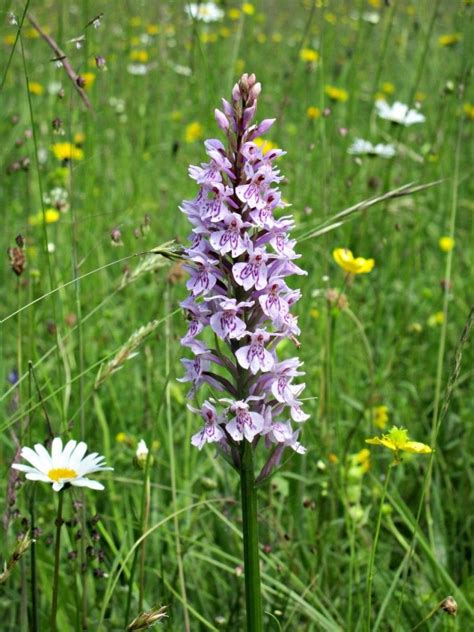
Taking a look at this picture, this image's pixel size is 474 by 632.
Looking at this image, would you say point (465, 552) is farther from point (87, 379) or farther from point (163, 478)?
point (87, 379)

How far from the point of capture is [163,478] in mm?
2568

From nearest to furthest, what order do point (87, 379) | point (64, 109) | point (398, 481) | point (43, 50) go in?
point (398, 481), point (87, 379), point (64, 109), point (43, 50)

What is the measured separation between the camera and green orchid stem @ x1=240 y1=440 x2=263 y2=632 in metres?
1.39

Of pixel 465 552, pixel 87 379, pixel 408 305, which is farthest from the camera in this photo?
pixel 408 305

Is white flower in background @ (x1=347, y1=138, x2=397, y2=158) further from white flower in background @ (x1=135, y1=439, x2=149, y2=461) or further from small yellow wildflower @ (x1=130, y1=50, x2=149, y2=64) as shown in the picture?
small yellow wildflower @ (x1=130, y1=50, x2=149, y2=64)

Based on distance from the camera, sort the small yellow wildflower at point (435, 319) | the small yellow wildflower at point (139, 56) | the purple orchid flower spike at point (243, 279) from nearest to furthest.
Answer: the purple orchid flower spike at point (243, 279), the small yellow wildflower at point (435, 319), the small yellow wildflower at point (139, 56)

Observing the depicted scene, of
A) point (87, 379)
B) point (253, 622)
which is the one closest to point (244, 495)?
point (253, 622)

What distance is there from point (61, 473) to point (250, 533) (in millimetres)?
391

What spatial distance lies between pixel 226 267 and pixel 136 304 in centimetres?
215

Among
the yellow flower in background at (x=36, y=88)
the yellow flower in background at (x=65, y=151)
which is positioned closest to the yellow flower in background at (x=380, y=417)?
the yellow flower in background at (x=65, y=151)

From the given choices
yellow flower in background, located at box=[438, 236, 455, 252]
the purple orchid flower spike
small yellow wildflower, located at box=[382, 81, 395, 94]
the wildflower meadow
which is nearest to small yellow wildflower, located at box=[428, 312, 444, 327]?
the wildflower meadow

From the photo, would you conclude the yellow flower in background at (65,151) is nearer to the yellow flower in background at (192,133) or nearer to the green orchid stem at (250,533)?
the yellow flower in background at (192,133)

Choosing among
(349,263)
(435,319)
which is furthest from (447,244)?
(349,263)

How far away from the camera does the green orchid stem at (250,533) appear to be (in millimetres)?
1390
